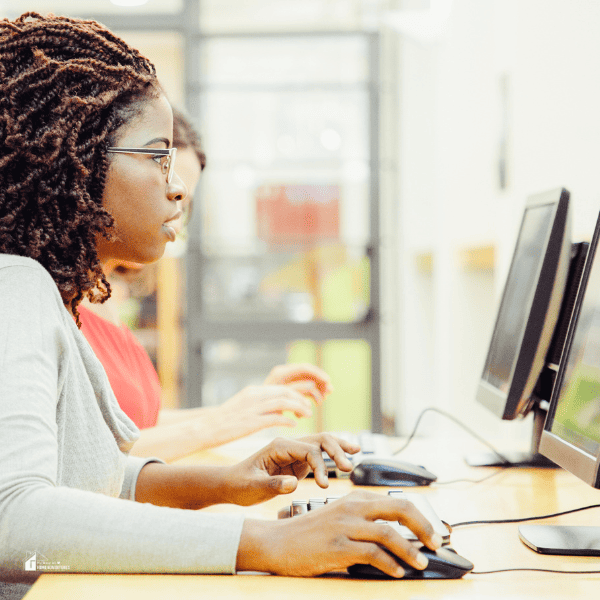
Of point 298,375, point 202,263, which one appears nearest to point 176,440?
point 298,375

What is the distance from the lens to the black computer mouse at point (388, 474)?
113 centimetres

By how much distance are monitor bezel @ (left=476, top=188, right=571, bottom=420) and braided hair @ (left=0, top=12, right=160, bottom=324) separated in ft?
2.25

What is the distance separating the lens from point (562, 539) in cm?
81

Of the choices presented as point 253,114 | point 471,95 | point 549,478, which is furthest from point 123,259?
point 253,114

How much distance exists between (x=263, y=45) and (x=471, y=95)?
5.35 feet

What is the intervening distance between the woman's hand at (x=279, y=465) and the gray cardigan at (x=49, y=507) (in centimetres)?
24

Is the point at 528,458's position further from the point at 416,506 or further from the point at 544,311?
the point at 416,506

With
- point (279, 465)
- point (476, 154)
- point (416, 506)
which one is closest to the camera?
point (416, 506)

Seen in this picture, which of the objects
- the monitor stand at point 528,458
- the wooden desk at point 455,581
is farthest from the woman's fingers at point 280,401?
the monitor stand at point 528,458

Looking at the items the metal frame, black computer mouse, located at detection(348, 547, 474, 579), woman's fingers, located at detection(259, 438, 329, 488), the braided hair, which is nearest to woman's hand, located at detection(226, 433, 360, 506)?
woman's fingers, located at detection(259, 438, 329, 488)

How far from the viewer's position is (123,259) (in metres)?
0.87

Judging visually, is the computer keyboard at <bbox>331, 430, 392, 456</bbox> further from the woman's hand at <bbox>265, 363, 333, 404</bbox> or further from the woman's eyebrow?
the woman's eyebrow

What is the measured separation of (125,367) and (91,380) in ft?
2.18

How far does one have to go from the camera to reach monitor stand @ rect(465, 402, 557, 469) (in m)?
1.27
